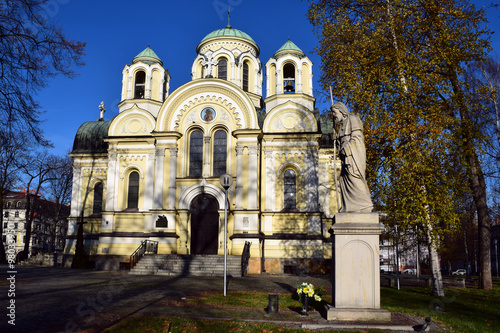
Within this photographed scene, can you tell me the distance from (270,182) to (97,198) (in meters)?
11.9

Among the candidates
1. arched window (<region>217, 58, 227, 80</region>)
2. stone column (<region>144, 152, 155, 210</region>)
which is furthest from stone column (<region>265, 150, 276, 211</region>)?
arched window (<region>217, 58, 227, 80</region>)

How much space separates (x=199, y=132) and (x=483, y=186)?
1534 cm

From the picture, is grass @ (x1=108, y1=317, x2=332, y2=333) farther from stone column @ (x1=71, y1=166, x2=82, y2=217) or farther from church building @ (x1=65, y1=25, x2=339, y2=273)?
stone column @ (x1=71, y1=166, x2=82, y2=217)

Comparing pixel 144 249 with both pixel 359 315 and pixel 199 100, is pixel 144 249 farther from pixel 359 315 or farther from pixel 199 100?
pixel 359 315

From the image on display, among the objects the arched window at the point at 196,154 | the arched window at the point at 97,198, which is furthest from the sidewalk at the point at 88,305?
the arched window at the point at 97,198

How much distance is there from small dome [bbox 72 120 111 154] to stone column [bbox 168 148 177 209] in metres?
6.14

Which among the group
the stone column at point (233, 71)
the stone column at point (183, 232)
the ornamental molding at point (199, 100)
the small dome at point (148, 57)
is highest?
the small dome at point (148, 57)

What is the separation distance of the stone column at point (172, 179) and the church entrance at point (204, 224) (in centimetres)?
121

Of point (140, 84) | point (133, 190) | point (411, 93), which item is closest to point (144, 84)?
point (140, 84)

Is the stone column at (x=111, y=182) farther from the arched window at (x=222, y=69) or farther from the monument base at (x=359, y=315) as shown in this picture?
the monument base at (x=359, y=315)

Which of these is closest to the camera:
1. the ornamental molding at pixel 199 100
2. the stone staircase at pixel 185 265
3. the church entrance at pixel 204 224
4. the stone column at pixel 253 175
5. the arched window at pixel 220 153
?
the stone staircase at pixel 185 265

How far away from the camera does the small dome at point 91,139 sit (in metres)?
28.5

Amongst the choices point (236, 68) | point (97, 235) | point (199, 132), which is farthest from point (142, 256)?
point (236, 68)

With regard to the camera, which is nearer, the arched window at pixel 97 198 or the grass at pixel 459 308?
the grass at pixel 459 308
